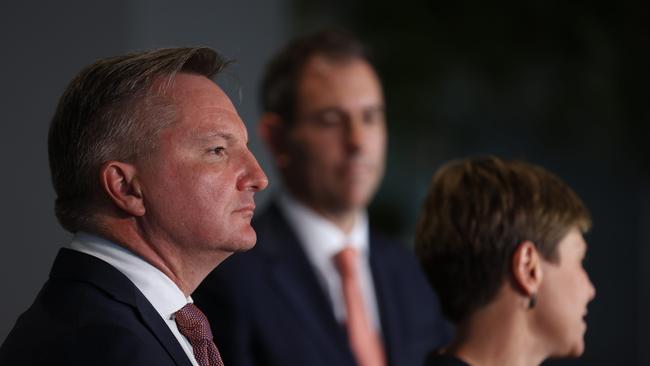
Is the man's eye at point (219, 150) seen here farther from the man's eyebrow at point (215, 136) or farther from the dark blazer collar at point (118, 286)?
the dark blazer collar at point (118, 286)

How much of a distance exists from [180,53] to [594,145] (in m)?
3.34

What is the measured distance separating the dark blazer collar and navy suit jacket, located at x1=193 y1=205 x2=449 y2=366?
0.78 meters

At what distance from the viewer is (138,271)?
130 centimetres

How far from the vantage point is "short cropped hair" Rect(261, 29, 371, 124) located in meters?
2.45

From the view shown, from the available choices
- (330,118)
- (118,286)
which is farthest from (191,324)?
(330,118)

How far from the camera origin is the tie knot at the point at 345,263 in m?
2.34

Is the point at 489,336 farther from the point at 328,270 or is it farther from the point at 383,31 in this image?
the point at 383,31

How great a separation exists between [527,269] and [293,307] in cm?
68

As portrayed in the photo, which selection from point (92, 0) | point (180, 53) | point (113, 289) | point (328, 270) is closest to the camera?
point (113, 289)

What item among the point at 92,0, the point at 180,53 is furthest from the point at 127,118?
the point at 92,0

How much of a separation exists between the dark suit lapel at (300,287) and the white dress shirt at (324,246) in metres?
0.03

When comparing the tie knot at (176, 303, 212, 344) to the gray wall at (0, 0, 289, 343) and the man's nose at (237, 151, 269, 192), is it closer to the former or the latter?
the man's nose at (237, 151, 269, 192)

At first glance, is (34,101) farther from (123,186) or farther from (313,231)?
(123,186)

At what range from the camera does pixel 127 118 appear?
51.0 inches
